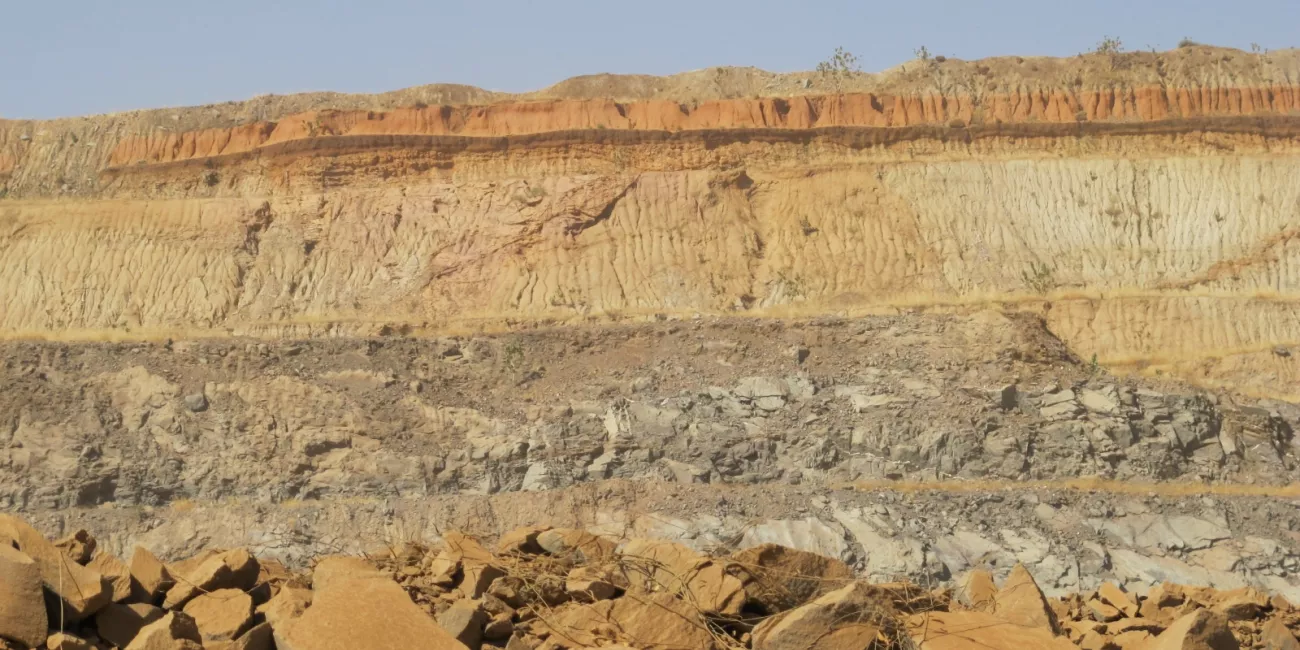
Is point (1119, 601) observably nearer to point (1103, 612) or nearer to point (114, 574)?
point (1103, 612)

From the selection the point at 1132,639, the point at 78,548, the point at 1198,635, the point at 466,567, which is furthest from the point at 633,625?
the point at 1132,639

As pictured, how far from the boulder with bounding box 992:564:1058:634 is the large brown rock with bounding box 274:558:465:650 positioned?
4.10m

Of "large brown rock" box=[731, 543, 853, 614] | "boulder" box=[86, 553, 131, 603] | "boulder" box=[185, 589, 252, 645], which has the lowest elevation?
"large brown rock" box=[731, 543, 853, 614]

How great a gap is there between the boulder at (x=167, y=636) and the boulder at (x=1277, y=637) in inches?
311

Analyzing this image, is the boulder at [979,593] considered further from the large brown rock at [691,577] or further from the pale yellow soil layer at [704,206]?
the pale yellow soil layer at [704,206]

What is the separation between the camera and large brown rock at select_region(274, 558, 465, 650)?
868cm

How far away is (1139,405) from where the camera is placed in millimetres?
28391

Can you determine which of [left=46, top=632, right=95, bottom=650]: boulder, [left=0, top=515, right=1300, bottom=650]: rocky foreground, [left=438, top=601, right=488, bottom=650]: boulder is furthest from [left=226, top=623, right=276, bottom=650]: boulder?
[left=438, top=601, right=488, bottom=650]: boulder

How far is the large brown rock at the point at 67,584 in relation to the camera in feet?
29.3

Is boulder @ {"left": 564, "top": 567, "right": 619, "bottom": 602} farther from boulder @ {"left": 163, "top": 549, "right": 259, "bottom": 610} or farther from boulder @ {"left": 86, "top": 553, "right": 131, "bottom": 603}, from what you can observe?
boulder @ {"left": 86, "top": 553, "right": 131, "bottom": 603}

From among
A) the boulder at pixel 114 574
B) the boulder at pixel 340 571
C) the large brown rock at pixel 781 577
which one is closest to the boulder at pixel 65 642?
the boulder at pixel 114 574

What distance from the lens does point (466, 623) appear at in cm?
907

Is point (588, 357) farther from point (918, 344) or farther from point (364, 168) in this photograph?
point (364, 168)

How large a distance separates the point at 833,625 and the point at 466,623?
227 cm
